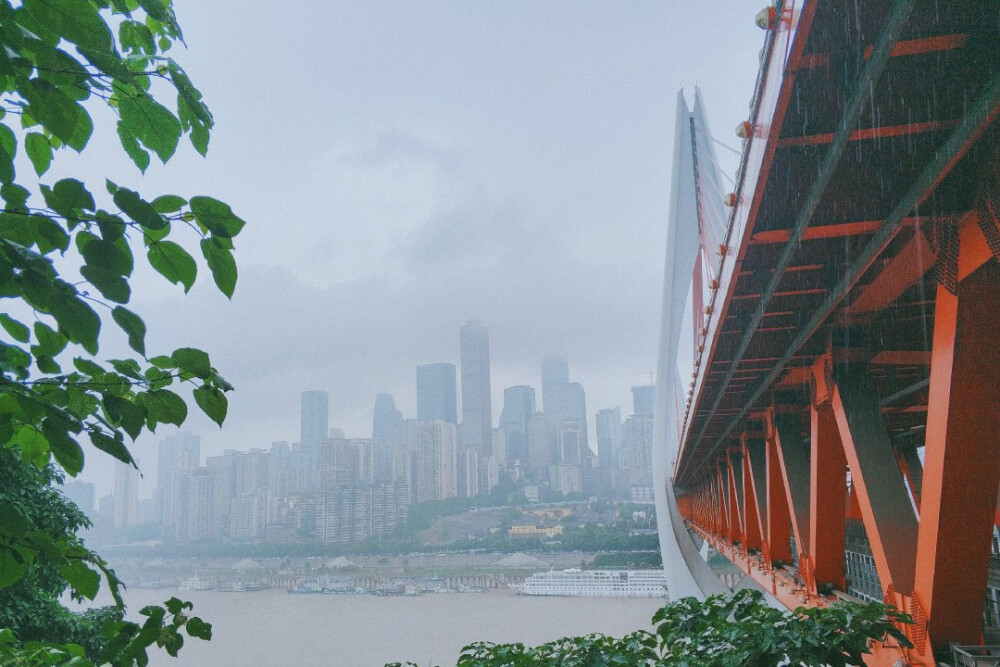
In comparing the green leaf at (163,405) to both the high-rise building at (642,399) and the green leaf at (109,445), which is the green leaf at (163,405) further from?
the high-rise building at (642,399)

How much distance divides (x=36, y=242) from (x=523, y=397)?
13966cm

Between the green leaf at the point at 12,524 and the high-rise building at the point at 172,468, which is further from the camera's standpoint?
the high-rise building at the point at 172,468

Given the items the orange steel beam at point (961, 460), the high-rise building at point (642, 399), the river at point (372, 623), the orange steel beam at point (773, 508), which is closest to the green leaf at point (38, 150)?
the orange steel beam at point (961, 460)

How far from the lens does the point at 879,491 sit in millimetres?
6242

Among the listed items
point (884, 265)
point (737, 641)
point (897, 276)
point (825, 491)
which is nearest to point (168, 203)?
point (737, 641)

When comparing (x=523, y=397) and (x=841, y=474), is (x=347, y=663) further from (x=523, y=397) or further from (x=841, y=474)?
(x=523, y=397)

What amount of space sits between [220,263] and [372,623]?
48234 millimetres

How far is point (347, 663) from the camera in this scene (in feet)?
98.1

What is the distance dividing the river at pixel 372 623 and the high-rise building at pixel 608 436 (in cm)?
5177

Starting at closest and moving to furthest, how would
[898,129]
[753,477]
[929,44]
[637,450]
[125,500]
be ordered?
1. [929,44]
2. [898,129]
3. [753,477]
4. [125,500]
5. [637,450]

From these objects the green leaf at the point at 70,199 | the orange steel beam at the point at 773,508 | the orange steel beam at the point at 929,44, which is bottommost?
the orange steel beam at the point at 773,508

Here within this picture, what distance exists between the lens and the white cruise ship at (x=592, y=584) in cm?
4909

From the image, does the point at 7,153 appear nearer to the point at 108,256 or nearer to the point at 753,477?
the point at 108,256

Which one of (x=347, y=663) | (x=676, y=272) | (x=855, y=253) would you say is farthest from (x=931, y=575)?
(x=676, y=272)
